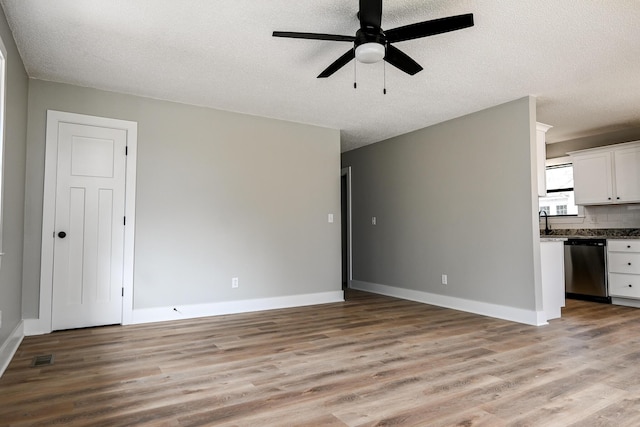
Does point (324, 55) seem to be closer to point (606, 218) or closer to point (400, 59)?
point (400, 59)

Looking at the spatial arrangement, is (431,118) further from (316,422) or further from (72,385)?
(72,385)

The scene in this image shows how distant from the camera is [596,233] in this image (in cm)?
567

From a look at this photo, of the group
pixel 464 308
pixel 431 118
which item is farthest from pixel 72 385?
pixel 431 118

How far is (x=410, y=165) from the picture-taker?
18.4 ft

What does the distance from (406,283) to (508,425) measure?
369cm

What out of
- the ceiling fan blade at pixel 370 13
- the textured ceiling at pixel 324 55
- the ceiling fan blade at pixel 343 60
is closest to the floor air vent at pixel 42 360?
the textured ceiling at pixel 324 55

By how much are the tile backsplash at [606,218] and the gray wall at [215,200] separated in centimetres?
372

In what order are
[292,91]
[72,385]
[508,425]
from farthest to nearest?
[292,91]
[72,385]
[508,425]

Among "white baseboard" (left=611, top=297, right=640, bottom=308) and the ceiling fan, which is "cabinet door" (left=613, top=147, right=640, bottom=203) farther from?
the ceiling fan

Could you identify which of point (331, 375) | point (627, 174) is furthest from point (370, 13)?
point (627, 174)

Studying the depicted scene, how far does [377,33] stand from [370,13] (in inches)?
6.3

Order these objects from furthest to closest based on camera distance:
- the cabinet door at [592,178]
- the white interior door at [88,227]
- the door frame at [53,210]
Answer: the cabinet door at [592,178]
the white interior door at [88,227]
the door frame at [53,210]

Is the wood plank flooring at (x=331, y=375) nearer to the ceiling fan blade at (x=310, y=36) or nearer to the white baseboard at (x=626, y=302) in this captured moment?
the white baseboard at (x=626, y=302)

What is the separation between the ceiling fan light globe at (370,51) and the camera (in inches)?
96.7
